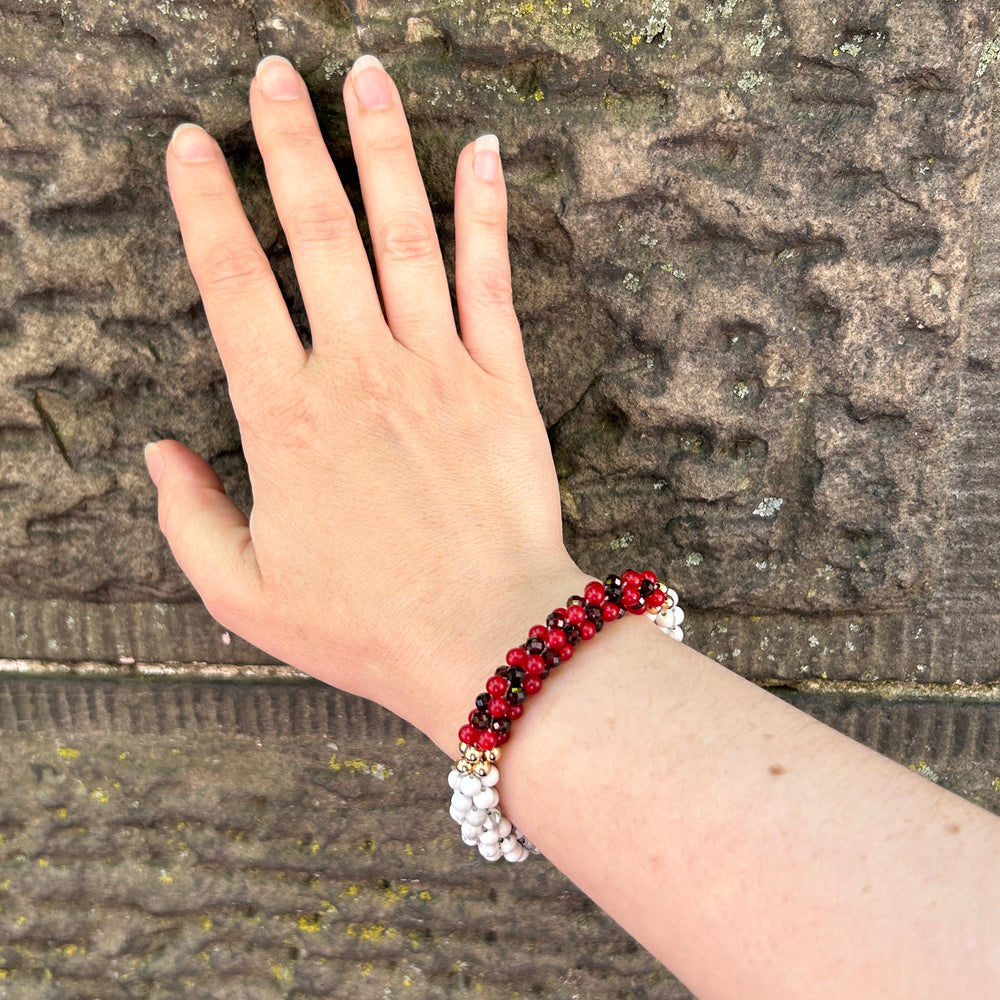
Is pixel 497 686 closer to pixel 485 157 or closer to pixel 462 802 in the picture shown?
pixel 462 802

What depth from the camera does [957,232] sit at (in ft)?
2.61

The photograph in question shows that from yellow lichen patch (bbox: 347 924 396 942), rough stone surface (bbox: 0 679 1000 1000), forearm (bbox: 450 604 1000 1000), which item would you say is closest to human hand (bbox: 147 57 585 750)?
forearm (bbox: 450 604 1000 1000)

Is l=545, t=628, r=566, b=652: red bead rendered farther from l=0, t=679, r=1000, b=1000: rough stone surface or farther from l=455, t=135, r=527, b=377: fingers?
l=0, t=679, r=1000, b=1000: rough stone surface

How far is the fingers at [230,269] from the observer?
0.71 meters

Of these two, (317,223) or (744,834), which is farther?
(317,223)

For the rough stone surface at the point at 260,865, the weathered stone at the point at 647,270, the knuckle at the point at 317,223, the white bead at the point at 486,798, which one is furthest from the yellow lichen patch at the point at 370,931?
the knuckle at the point at 317,223

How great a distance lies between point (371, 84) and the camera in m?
0.69

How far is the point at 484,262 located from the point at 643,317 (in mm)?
182

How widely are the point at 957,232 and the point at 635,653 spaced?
1.64ft

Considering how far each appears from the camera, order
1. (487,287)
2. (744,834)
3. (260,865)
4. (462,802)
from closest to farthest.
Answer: (744,834), (462,802), (487,287), (260,865)

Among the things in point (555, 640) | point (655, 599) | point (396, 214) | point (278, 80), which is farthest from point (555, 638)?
point (278, 80)

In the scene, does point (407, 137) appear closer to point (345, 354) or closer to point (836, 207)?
point (345, 354)

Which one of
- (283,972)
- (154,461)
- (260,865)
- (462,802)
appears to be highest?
(154,461)

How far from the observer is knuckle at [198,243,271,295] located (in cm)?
70
